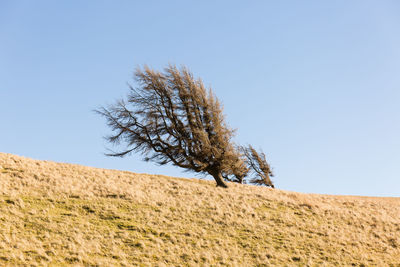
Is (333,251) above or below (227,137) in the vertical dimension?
below

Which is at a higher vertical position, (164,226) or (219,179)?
(219,179)

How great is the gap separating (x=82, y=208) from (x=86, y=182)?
5049 mm

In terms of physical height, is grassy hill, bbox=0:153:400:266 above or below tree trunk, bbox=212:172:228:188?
below

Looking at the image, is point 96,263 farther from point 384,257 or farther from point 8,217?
point 384,257

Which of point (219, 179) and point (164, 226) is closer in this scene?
point (164, 226)

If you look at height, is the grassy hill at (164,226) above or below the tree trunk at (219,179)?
below

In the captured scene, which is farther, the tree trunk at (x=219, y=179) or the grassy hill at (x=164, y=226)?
the tree trunk at (x=219, y=179)

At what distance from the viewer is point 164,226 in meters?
16.5

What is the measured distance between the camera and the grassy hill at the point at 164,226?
42.7 ft

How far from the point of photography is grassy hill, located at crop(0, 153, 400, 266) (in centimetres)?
1302

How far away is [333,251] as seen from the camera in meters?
16.7

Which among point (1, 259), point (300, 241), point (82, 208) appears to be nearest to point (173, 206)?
point (82, 208)

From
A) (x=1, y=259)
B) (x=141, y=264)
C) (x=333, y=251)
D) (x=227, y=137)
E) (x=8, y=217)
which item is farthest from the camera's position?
(x=227, y=137)

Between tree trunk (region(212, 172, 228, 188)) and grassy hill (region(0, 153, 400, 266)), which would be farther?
tree trunk (region(212, 172, 228, 188))
